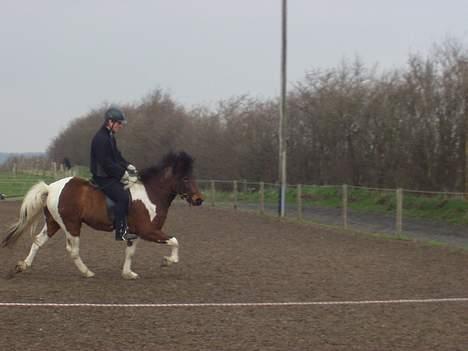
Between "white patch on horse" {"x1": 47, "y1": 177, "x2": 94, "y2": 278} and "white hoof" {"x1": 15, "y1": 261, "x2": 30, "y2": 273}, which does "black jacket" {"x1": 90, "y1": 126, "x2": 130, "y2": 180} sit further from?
"white hoof" {"x1": 15, "y1": 261, "x2": 30, "y2": 273}

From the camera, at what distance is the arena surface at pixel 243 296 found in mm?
6156

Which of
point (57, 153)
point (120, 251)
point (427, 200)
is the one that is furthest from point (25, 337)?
point (57, 153)

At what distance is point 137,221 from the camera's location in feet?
31.7

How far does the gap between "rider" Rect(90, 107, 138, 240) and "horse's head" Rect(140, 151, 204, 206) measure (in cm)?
50

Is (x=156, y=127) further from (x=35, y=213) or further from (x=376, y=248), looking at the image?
(x=35, y=213)

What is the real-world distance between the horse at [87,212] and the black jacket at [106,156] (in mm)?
330

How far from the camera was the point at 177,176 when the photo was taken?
1009 centimetres

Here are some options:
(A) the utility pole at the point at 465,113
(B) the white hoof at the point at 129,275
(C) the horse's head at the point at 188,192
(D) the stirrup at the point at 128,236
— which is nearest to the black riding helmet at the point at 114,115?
(C) the horse's head at the point at 188,192

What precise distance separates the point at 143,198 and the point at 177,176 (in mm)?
629

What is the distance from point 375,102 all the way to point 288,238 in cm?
1458

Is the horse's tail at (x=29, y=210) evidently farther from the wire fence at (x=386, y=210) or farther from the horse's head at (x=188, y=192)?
the wire fence at (x=386, y=210)

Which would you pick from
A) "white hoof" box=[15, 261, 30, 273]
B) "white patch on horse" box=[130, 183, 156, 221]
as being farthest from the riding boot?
"white hoof" box=[15, 261, 30, 273]

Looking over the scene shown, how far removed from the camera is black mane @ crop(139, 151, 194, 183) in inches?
397

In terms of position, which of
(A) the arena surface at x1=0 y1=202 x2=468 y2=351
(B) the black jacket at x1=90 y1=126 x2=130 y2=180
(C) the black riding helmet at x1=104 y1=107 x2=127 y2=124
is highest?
(C) the black riding helmet at x1=104 y1=107 x2=127 y2=124
